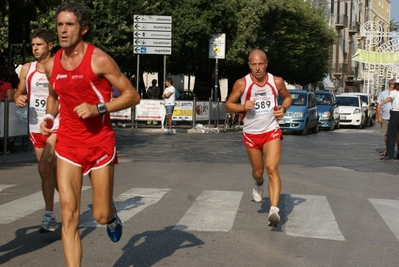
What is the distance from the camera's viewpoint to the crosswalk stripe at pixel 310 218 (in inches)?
324

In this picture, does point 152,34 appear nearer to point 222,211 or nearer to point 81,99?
point 222,211

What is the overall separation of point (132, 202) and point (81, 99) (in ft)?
15.1

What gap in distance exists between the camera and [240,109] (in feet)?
29.3

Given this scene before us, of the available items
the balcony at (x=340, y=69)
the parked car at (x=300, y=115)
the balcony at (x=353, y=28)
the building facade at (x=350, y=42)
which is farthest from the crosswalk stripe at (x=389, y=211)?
the balcony at (x=353, y=28)

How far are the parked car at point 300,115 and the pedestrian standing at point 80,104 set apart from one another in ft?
74.4

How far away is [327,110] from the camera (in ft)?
111

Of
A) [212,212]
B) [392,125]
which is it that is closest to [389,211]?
[212,212]

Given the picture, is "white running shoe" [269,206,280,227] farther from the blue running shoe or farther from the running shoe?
the blue running shoe

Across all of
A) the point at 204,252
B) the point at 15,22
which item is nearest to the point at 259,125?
the point at 204,252

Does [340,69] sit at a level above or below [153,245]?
above

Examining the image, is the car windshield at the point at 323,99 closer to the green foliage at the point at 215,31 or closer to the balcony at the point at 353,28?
the green foliage at the point at 215,31

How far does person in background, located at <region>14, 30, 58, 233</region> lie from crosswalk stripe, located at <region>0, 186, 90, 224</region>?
83cm

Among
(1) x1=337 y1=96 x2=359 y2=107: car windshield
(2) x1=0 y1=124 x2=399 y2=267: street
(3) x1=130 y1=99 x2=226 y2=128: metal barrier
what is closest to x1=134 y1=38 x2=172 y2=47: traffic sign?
(3) x1=130 y1=99 x2=226 y2=128: metal barrier

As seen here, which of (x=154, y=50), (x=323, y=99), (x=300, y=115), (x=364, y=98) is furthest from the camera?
(x=364, y=98)
